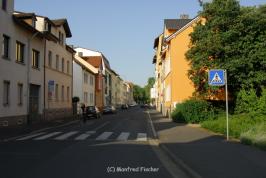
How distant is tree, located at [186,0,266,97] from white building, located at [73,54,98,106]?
3075 centimetres

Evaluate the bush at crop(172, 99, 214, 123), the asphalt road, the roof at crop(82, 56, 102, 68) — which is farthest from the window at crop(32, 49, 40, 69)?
the roof at crop(82, 56, 102, 68)

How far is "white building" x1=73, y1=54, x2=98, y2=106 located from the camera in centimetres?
6140

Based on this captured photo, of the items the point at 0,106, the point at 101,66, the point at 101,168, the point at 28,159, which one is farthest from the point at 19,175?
the point at 101,66

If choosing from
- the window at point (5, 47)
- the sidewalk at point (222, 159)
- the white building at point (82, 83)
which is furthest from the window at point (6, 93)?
the white building at point (82, 83)

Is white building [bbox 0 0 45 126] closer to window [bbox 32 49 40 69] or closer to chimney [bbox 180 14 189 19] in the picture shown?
window [bbox 32 49 40 69]

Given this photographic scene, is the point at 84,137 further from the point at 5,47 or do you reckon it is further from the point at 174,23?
the point at 174,23

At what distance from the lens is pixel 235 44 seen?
103 feet

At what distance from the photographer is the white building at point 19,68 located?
28688mm

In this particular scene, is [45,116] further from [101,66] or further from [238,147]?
[101,66]

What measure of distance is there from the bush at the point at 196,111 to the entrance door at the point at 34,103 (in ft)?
37.5

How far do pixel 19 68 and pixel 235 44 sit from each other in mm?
14887

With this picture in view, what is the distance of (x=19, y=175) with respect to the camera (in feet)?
32.8

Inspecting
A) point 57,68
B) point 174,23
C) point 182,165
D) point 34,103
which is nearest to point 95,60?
point 174,23

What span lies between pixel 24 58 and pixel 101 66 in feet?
186
